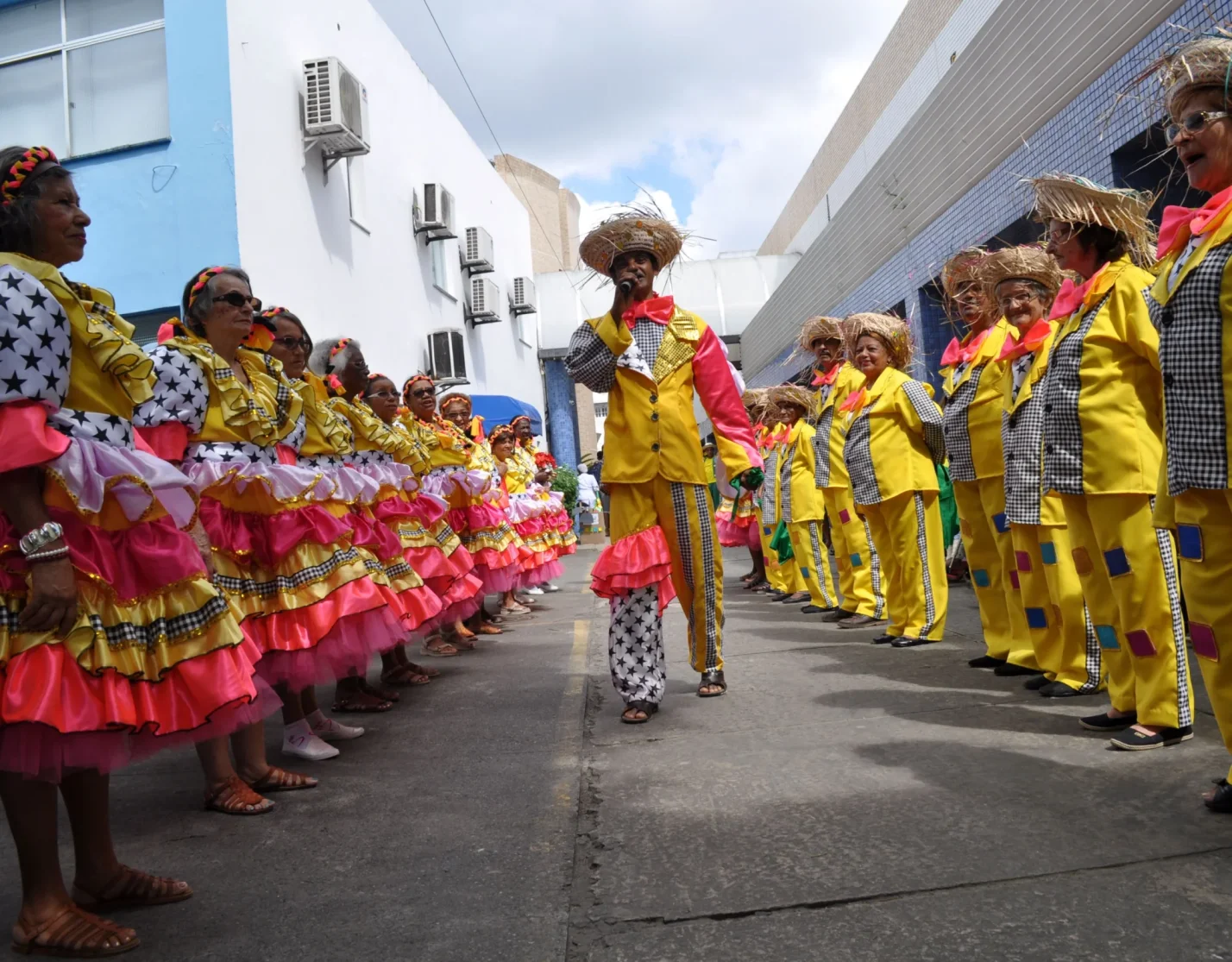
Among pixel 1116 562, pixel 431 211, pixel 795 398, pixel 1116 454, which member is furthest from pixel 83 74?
pixel 1116 562

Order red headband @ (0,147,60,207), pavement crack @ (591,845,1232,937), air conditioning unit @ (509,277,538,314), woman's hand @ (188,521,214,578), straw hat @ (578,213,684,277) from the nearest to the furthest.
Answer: pavement crack @ (591,845,1232,937) < red headband @ (0,147,60,207) < woman's hand @ (188,521,214,578) < straw hat @ (578,213,684,277) < air conditioning unit @ (509,277,538,314)

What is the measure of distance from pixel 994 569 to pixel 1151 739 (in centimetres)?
202

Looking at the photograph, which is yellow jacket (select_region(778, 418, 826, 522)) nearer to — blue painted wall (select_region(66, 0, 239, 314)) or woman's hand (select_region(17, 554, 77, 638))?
blue painted wall (select_region(66, 0, 239, 314))

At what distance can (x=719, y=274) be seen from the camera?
2981 cm

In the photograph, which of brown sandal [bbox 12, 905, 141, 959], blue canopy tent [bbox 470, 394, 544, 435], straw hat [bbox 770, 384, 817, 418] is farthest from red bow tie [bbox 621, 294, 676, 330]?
blue canopy tent [bbox 470, 394, 544, 435]

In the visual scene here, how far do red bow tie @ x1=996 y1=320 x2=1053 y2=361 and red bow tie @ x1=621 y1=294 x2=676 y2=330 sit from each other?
61.9 inches

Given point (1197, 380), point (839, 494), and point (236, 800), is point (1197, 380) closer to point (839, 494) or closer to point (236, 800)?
point (236, 800)

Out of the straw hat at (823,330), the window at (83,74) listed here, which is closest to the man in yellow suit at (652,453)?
the straw hat at (823,330)

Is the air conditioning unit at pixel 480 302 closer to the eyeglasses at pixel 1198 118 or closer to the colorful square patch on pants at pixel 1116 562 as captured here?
the colorful square patch on pants at pixel 1116 562

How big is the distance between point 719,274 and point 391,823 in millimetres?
27467

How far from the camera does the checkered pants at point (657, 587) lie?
489cm

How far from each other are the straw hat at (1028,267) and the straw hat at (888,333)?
5.62 feet

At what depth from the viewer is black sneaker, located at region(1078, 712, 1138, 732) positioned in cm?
399

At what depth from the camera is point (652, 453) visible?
4.98 meters
